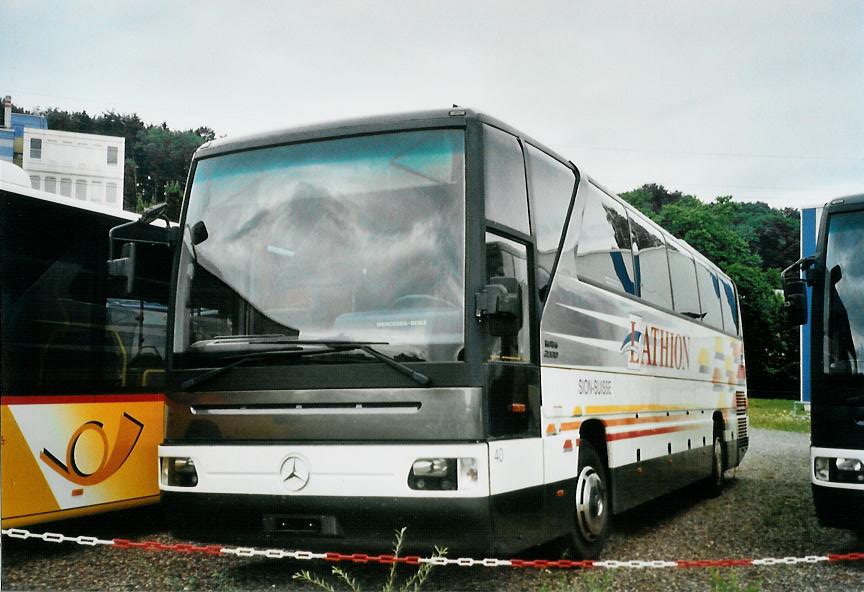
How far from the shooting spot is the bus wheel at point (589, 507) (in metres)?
7.56

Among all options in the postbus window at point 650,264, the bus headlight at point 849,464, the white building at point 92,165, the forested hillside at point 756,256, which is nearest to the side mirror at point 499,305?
the bus headlight at point 849,464

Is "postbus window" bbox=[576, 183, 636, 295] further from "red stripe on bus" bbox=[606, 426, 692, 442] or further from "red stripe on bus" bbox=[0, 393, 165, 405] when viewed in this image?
"red stripe on bus" bbox=[0, 393, 165, 405]

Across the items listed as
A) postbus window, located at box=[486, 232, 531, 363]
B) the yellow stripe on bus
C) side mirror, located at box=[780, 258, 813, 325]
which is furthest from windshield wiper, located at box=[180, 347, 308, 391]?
side mirror, located at box=[780, 258, 813, 325]

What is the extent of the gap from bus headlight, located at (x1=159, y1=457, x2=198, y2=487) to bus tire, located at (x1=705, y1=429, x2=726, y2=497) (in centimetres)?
902

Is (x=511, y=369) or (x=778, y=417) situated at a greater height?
(x=511, y=369)

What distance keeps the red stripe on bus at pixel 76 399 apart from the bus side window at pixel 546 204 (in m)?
3.35

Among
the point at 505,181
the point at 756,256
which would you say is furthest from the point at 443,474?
the point at 756,256

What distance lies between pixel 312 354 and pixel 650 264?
19.3ft

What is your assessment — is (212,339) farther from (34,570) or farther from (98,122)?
(98,122)

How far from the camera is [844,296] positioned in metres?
8.37

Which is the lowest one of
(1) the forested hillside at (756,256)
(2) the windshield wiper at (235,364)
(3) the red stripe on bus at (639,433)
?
(3) the red stripe on bus at (639,433)

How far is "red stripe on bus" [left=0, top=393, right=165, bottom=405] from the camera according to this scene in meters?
7.58

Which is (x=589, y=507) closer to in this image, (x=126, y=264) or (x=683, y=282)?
(x=126, y=264)

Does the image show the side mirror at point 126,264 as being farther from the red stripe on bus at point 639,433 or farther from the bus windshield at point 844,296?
the bus windshield at point 844,296
